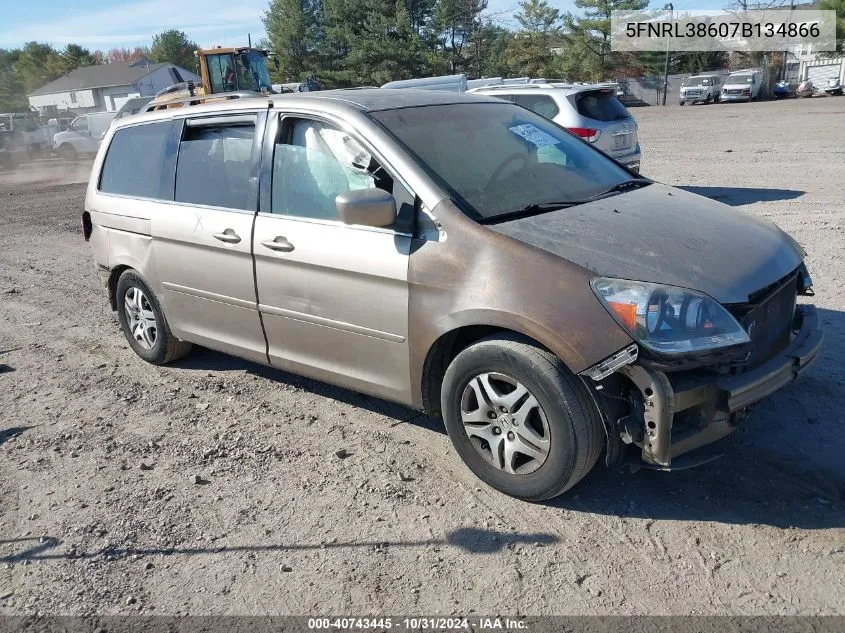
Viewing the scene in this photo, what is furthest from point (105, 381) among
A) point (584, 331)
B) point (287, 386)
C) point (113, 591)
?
point (584, 331)

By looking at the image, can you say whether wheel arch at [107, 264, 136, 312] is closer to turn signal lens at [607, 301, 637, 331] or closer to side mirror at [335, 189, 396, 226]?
side mirror at [335, 189, 396, 226]

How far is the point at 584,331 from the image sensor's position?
316 cm

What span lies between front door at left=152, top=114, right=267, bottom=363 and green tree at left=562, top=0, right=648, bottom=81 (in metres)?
54.2

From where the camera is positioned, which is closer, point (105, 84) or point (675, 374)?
point (675, 374)

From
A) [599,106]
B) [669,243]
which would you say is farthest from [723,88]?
[669,243]

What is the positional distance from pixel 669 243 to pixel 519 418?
3.52 feet

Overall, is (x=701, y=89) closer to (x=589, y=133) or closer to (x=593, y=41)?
(x=593, y=41)

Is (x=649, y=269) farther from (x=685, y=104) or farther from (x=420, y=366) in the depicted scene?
(x=685, y=104)

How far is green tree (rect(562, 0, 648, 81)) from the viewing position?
5494 centimetres

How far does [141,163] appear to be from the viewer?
547 centimetres

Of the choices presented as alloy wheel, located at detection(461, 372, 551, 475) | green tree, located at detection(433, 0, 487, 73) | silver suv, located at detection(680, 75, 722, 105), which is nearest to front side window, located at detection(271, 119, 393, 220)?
alloy wheel, located at detection(461, 372, 551, 475)

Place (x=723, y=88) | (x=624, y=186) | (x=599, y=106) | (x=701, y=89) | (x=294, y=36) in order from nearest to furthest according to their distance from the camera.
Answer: (x=624, y=186)
(x=599, y=106)
(x=723, y=88)
(x=701, y=89)
(x=294, y=36)

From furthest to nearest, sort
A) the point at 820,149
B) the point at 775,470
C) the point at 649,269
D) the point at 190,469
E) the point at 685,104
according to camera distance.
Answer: the point at 685,104 → the point at 820,149 → the point at 190,469 → the point at 775,470 → the point at 649,269

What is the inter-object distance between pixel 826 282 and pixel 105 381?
594 cm
